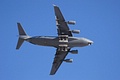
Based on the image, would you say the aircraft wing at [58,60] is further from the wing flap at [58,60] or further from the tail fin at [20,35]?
the tail fin at [20,35]

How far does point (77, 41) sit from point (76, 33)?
2.29 m

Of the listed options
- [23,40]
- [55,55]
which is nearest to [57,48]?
[55,55]

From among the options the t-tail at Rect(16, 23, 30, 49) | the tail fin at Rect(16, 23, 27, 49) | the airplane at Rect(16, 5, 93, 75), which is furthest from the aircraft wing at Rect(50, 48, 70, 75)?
the tail fin at Rect(16, 23, 27, 49)

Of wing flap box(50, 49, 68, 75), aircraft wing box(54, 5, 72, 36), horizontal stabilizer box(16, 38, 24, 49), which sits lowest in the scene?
wing flap box(50, 49, 68, 75)

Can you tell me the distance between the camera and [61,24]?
89125 millimetres

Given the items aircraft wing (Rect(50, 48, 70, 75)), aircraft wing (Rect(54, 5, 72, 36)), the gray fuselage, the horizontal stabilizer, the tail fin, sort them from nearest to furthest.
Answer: aircraft wing (Rect(54, 5, 72, 36)) → the gray fuselage → the horizontal stabilizer → the tail fin → aircraft wing (Rect(50, 48, 70, 75))

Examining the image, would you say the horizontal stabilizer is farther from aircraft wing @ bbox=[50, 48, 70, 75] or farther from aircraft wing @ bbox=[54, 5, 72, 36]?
aircraft wing @ bbox=[50, 48, 70, 75]

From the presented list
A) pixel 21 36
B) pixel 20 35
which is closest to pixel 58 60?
pixel 21 36

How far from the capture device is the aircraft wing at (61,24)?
86.0 meters

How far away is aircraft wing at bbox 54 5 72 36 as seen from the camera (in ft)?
282

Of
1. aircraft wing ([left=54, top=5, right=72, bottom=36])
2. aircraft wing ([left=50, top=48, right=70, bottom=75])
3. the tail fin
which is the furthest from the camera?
aircraft wing ([left=50, top=48, right=70, bottom=75])

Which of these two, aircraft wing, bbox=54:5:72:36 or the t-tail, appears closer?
aircraft wing, bbox=54:5:72:36

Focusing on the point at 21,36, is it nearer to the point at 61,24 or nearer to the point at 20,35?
the point at 20,35

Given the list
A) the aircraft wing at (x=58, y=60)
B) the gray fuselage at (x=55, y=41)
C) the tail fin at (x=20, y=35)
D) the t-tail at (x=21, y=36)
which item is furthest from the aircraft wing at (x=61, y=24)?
the tail fin at (x=20, y=35)
